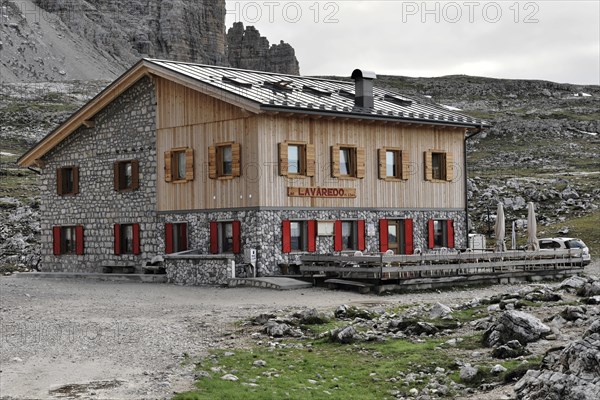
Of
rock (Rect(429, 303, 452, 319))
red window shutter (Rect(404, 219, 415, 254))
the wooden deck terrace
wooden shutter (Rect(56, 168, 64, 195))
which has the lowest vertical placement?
rock (Rect(429, 303, 452, 319))

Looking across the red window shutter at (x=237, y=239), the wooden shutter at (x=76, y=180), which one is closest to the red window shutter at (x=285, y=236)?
the red window shutter at (x=237, y=239)

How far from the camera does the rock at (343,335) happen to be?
712 inches

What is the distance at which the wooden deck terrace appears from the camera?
2881 cm

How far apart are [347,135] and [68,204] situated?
13752 mm

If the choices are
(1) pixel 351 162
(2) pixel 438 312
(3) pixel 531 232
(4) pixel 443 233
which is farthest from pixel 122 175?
(2) pixel 438 312

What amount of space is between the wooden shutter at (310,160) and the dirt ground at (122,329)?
609 cm

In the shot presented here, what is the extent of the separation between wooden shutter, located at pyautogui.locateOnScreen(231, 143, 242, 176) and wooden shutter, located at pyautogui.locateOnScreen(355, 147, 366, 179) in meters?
5.01

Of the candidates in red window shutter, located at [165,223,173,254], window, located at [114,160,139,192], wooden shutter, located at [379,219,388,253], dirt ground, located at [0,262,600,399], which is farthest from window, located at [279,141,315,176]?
window, located at [114,160,139,192]

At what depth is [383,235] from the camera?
36812mm

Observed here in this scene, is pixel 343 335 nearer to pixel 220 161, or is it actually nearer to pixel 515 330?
pixel 515 330

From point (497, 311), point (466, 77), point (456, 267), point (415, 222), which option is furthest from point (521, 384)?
point (466, 77)

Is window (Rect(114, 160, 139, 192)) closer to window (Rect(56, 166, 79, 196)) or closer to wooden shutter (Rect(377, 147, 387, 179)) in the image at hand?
window (Rect(56, 166, 79, 196))

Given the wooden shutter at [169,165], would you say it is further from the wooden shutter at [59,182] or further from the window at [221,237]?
the wooden shutter at [59,182]

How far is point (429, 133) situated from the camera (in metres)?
39.1
